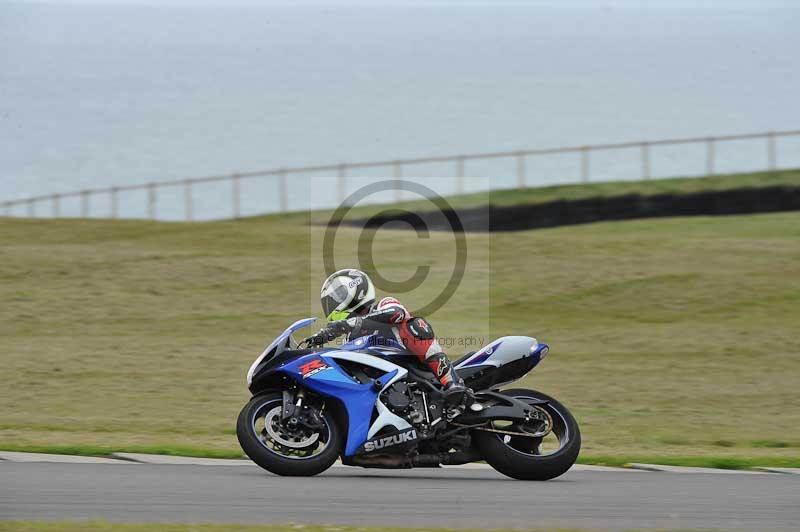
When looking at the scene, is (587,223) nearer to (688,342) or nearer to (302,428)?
(688,342)

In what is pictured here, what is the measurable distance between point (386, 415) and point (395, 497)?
112 cm

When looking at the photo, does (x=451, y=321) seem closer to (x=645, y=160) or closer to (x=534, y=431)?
(x=534, y=431)

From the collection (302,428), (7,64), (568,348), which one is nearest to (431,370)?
(302,428)

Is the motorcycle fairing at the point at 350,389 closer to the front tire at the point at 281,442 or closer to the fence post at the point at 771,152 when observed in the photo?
the front tire at the point at 281,442

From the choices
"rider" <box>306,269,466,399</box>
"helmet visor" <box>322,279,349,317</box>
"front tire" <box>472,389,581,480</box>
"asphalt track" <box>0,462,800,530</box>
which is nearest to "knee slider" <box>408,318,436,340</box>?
"rider" <box>306,269,466,399</box>

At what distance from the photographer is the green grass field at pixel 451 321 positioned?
1517 cm

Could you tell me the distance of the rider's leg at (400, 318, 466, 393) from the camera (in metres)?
10.3

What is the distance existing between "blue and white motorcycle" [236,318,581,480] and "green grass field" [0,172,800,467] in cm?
204

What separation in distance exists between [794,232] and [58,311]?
767 inches

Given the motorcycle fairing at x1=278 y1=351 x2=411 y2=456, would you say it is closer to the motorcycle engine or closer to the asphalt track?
the motorcycle engine

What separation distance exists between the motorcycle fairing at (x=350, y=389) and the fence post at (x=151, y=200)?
135 ft

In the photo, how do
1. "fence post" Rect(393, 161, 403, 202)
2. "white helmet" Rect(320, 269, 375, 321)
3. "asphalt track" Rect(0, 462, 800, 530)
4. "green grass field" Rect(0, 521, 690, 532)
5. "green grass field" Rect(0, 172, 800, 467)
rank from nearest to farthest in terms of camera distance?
1. "green grass field" Rect(0, 521, 690, 532)
2. "asphalt track" Rect(0, 462, 800, 530)
3. "white helmet" Rect(320, 269, 375, 321)
4. "green grass field" Rect(0, 172, 800, 467)
5. "fence post" Rect(393, 161, 403, 202)

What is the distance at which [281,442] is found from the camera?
32.9 ft

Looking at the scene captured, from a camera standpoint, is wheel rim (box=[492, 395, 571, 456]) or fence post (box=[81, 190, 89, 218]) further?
fence post (box=[81, 190, 89, 218])
